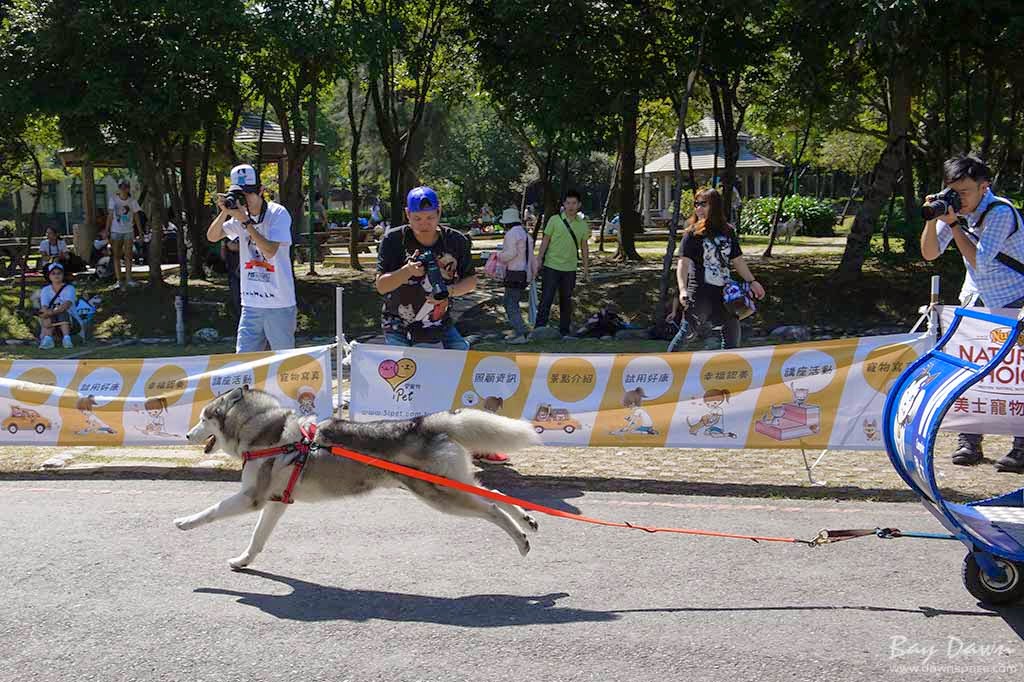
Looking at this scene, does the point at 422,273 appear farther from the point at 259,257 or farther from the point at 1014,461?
the point at 1014,461

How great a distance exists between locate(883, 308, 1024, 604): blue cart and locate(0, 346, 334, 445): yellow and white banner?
4814 millimetres

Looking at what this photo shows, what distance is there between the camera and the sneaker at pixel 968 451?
785cm

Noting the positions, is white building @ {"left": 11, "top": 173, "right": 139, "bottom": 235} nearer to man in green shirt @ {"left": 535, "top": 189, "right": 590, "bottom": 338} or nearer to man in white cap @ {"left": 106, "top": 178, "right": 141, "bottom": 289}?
man in white cap @ {"left": 106, "top": 178, "right": 141, "bottom": 289}

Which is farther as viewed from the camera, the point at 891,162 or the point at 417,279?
the point at 891,162

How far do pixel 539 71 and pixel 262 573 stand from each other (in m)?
13.4

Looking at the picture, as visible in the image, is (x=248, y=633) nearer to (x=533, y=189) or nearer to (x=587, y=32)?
(x=587, y=32)

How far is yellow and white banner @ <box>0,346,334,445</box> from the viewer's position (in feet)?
27.3

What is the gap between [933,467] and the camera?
193 inches

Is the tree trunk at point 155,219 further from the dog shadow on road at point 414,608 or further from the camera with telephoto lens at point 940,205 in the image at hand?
the camera with telephoto lens at point 940,205

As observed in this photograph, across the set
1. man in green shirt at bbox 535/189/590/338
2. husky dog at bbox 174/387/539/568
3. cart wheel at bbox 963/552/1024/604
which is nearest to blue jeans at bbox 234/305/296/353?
husky dog at bbox 174/387/539/568

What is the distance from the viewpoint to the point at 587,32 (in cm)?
1759

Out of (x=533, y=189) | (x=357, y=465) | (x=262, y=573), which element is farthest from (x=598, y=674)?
(x=533, y=189)

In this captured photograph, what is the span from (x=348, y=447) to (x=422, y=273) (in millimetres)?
2030

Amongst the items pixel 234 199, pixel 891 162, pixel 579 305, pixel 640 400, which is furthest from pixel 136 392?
pixel 891 162
